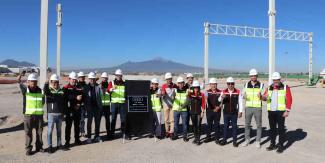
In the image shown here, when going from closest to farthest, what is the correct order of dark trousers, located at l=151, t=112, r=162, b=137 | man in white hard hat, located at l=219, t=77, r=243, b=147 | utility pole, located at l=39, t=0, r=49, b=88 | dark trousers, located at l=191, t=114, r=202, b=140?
man in white hard hat, located at l=219, t=77, r=243, b=147 < dark trousers, located at l=191, t=114, r=202, b=140 < dark trousers, located at l=151, t=112, r=162, b=137 < utility pole, located at l=39, t=0, r=49, b=88

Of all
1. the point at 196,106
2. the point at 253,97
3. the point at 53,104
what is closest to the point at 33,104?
the point at 53,104

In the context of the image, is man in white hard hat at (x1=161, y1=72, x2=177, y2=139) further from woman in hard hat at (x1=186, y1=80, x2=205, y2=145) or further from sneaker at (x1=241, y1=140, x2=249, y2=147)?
sneaker at (x1=241, y1=140, x2=249, y2=147)

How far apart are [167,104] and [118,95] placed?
1409 millimetres

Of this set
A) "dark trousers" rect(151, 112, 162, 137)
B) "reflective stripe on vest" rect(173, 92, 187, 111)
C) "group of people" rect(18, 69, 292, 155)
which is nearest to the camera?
"group of people" rect(18, 69, 292, 155)

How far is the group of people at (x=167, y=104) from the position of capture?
844 centimetres

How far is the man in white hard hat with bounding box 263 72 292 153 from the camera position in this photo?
8773 millimetres

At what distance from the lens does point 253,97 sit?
9.15 m

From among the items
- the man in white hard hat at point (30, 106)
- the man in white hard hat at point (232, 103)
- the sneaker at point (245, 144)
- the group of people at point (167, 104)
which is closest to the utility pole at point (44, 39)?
the group of people at point (167, 104)

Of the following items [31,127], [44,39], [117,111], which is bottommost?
[31,127]

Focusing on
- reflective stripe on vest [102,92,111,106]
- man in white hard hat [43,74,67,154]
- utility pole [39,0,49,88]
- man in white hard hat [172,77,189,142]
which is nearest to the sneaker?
man in white hard hat [172,77,189,142]

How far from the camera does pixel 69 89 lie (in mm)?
8953

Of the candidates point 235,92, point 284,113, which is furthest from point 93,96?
point 284,113

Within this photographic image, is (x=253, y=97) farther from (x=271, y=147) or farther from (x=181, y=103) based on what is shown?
(x=181, y=103)

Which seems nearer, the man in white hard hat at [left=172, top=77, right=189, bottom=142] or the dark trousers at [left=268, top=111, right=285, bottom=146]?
the dark trousers at [left=268, top=111, right=285, bottom=146]
